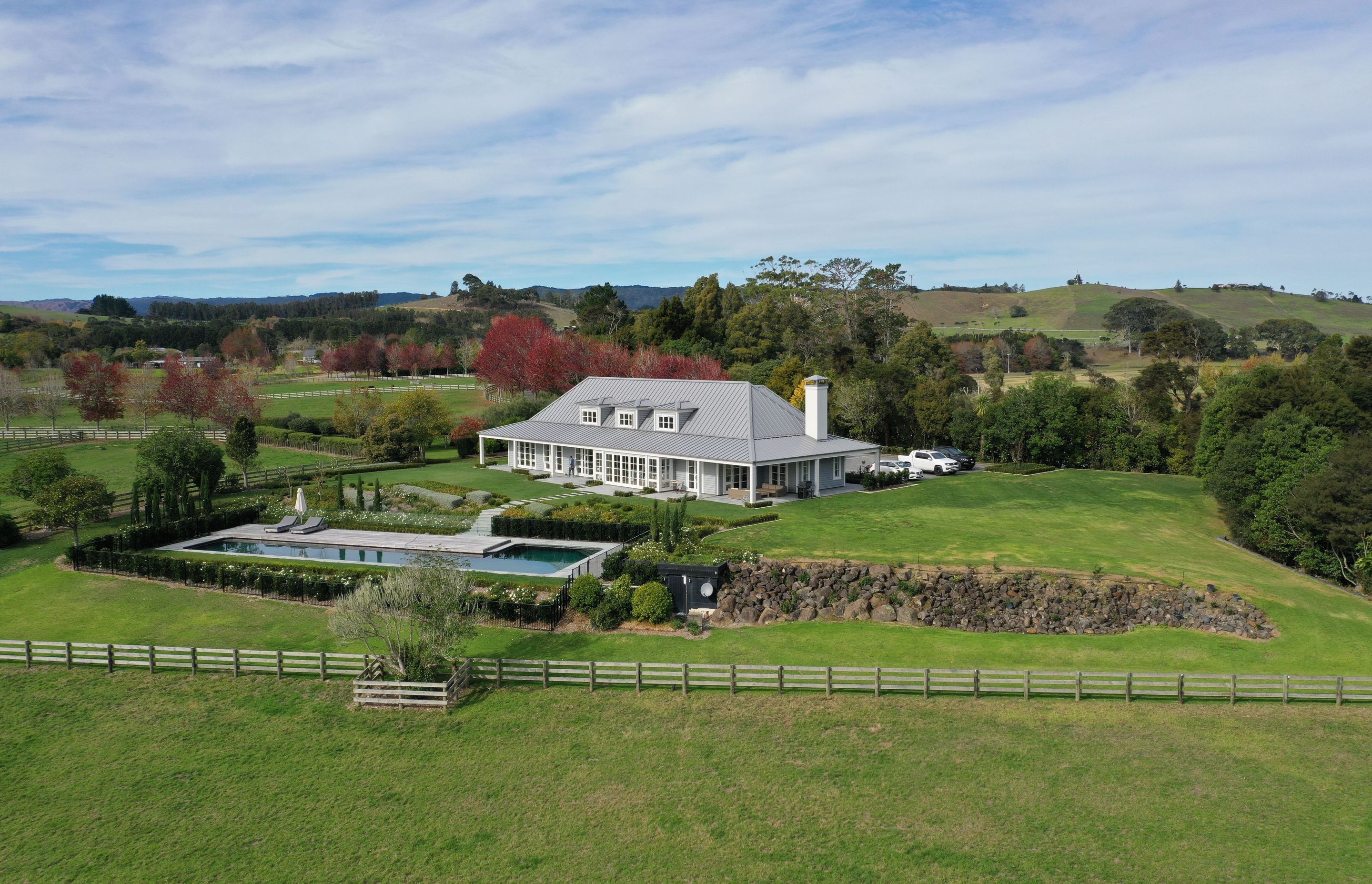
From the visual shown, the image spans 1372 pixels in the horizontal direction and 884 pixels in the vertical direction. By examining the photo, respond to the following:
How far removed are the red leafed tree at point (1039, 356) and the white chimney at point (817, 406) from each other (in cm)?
7928

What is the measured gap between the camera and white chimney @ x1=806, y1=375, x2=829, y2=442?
147 ft

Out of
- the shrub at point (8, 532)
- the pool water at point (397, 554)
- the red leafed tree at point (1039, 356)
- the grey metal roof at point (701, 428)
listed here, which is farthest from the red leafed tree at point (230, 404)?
the red leafed tree at point (1039, 356)

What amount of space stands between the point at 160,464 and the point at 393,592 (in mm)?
23174

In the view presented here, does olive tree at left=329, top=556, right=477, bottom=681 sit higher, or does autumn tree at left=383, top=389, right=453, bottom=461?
autumn tree at left=383, top=389, right=453, bottom=461

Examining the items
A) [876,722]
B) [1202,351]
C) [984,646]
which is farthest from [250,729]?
[1202,351]

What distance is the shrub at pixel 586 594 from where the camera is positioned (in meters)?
27.2

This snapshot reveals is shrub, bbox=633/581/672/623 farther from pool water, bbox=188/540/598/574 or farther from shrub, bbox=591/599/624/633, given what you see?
pool water, bbox=188/540/598/574

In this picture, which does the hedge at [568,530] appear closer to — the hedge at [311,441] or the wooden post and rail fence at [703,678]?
the wooden post and rail fence at [703,678]

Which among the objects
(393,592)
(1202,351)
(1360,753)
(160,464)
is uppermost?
(1202,351)

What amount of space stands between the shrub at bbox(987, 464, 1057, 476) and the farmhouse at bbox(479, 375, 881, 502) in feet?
32.5

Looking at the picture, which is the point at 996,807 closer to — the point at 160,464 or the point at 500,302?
the point at 160,464

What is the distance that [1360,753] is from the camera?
60.8ft

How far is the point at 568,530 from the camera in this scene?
36.2 metres

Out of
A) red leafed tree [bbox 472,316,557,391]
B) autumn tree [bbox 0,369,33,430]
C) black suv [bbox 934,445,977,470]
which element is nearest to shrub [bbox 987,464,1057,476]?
black suv [bbox 934,445,977,470]
